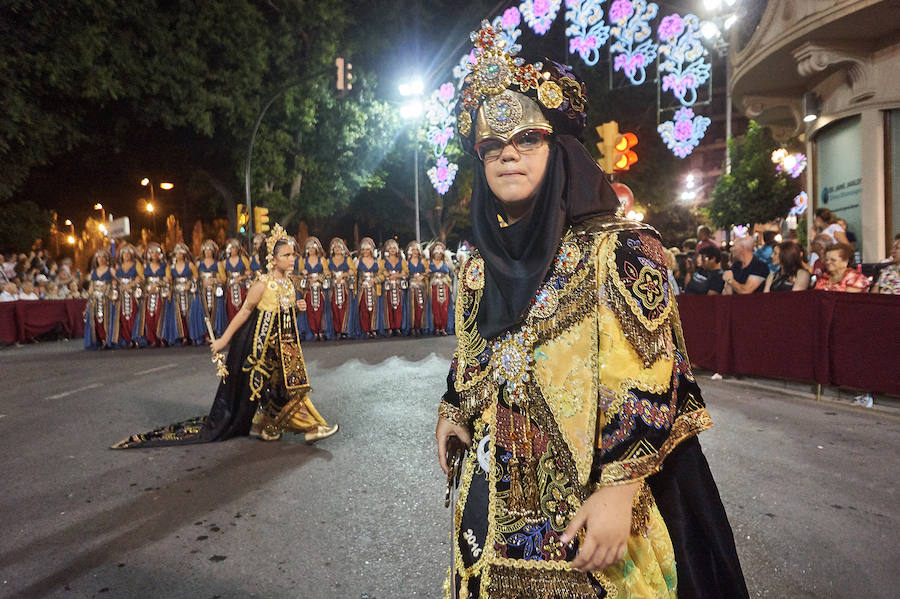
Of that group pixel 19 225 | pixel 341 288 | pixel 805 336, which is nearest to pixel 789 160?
pixel 805 336

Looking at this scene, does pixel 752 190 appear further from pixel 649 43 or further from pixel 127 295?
pixel 127 295

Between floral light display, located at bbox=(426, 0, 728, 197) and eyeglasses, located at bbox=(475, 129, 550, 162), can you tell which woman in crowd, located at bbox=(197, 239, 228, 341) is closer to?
floral light display, located at bbox=(426, 0, 728, 197)

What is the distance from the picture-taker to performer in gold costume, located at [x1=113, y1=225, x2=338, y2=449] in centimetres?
604

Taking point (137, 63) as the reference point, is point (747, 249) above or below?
below

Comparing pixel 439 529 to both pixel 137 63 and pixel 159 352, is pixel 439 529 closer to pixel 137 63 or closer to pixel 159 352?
pixel 159 352

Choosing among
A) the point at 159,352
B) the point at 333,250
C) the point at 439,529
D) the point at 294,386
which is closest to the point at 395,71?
the point at 333,250

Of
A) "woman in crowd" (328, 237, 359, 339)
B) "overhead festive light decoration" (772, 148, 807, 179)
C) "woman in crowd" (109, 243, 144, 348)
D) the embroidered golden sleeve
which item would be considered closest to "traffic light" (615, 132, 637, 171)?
"woman in crowd" (328, 237, 359, 339)

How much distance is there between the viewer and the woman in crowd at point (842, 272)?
24.7 feet

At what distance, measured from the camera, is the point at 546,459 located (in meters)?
1.72

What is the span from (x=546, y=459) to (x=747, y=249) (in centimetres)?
903

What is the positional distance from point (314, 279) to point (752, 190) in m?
19.5

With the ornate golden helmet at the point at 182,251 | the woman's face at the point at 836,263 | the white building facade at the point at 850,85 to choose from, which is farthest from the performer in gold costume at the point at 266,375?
the ornate golden helmet at the point at 182,251

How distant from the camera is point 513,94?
183cm

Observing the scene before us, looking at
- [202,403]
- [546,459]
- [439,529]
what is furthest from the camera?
[202,403]
